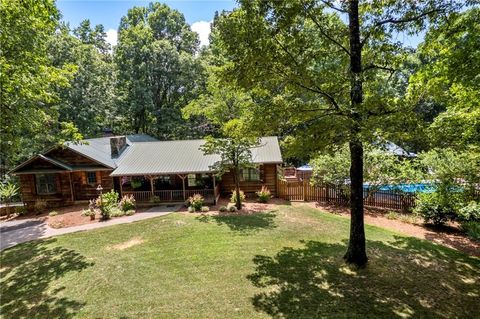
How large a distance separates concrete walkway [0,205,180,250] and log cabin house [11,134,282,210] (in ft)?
7.16

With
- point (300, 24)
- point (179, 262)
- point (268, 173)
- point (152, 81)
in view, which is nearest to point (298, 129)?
point (300, 24)

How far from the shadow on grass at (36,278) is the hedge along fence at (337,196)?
452 inches

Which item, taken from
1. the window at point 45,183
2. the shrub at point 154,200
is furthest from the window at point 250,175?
the window at point 45,183

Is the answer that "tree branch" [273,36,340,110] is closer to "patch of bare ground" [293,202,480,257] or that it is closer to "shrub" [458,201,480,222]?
"shrub" [458,201,480,222]

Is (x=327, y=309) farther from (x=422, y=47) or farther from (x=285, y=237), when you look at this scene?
(x=422, y=47)

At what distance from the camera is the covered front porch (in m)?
16.7

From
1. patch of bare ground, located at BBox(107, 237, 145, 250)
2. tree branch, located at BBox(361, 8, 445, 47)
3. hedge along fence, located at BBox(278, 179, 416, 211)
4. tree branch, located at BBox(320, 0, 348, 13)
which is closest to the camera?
tree branch, located at BBox(361, 8, 445, 47)

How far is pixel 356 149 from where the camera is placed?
7.29m

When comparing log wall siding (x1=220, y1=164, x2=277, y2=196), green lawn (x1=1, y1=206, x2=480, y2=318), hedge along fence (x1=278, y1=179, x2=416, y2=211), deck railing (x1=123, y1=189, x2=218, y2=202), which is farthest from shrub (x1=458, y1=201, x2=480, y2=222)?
deck railing (x1=123, y1=189, x2=218, y2=202)

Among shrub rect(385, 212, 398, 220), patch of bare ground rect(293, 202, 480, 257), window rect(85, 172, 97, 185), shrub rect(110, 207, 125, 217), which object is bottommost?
patch of bare ground rect(293, 202, 480, 257)

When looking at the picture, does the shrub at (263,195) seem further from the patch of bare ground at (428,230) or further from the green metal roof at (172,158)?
the patch of bare ground at (428,230)

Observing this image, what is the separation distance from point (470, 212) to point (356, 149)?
6.57m

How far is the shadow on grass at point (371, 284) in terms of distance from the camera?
566 centimetres

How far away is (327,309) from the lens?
568cm
